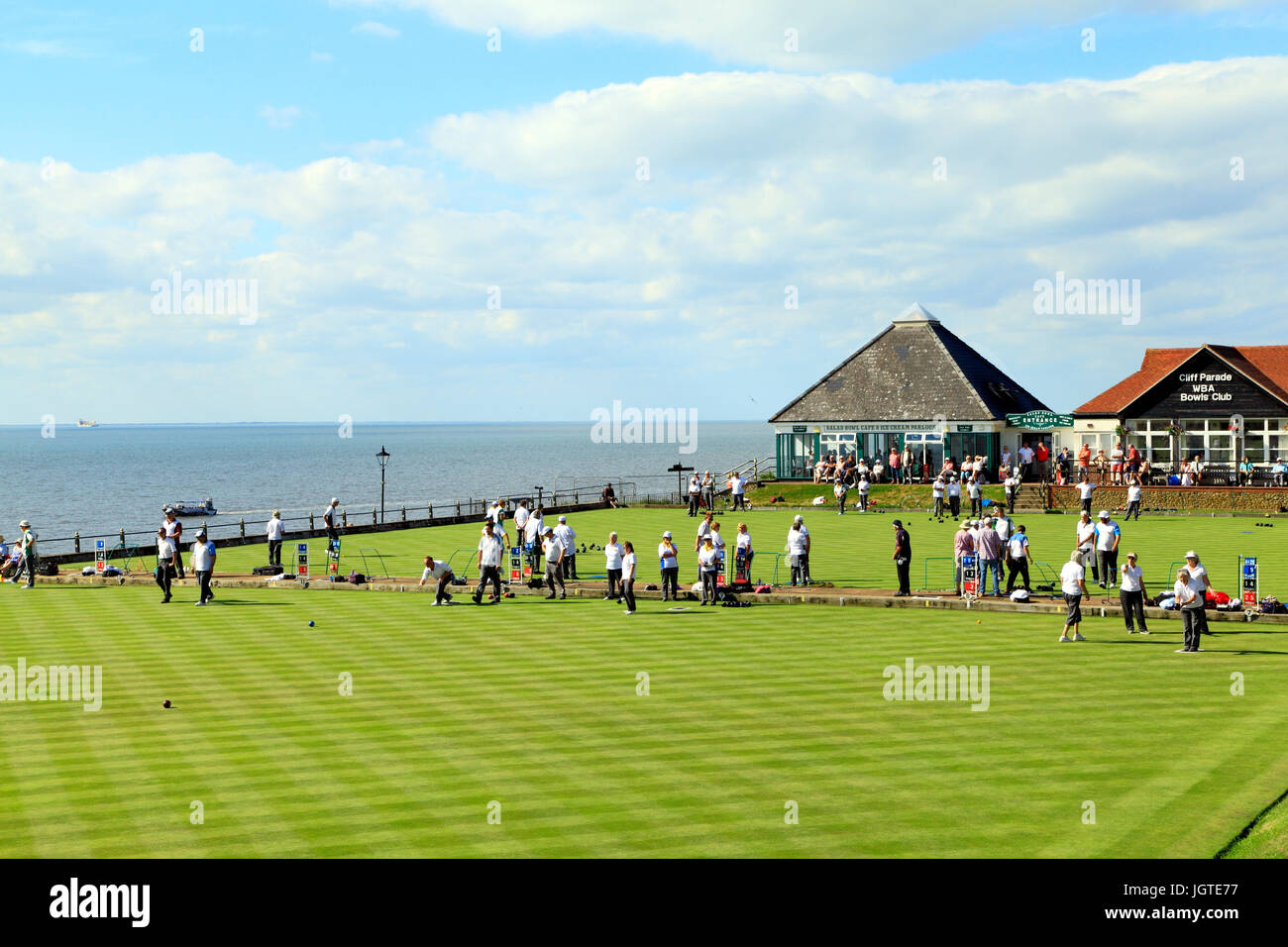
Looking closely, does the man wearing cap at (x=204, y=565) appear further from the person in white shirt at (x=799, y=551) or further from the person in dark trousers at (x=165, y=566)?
A: the person in white shirt at (x=799, y=551)

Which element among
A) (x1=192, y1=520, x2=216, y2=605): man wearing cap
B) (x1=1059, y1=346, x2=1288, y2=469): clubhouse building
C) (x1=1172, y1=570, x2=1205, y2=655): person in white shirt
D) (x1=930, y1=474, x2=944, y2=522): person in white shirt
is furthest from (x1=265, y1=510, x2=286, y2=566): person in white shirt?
(x1=1059, y1=346, x2=1288, y2=469): clubhouse building

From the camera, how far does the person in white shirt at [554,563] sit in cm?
2902

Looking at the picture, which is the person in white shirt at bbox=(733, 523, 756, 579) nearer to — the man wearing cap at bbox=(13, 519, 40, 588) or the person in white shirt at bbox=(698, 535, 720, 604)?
the person in white shirt at bbox=(698, 535, 720, 604)

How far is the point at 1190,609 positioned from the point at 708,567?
35.7ft

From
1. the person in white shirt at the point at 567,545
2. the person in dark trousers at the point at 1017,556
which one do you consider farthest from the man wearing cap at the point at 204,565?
the person in dark trousers at the point at 1017,556

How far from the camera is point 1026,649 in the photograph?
21.1 metres

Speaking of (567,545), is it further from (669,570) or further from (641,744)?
(641,744)

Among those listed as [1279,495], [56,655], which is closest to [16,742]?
[56,655]

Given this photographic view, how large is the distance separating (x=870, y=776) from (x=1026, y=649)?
29.3ft

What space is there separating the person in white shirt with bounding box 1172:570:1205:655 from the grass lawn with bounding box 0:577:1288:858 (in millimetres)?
322

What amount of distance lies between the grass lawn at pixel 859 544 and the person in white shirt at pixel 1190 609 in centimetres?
671

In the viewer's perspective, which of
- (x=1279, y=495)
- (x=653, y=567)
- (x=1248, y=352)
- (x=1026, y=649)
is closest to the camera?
(x=1026, y=649)
